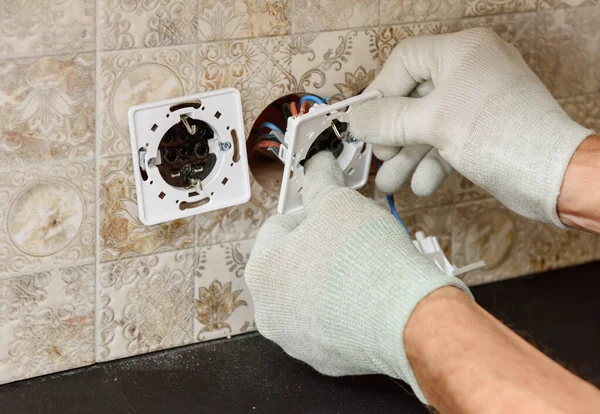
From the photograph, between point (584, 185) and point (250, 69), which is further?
point (250, 69)

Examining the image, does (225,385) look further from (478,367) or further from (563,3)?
(563,3)

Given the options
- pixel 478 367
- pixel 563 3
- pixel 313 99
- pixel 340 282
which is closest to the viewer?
pixel 478 367

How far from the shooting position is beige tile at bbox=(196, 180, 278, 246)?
0.92 meters

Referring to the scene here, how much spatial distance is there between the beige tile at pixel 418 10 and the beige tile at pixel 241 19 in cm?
13

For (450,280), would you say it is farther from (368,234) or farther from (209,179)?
(209,179)

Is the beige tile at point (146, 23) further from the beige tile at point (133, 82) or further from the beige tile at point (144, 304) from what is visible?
the beige tile at point (144, 304)

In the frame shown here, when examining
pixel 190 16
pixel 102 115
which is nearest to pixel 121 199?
pixel 102 115

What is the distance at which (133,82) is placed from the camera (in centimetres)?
82

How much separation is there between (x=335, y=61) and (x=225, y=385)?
39 cm

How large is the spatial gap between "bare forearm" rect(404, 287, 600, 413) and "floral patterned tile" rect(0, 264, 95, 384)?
404mm

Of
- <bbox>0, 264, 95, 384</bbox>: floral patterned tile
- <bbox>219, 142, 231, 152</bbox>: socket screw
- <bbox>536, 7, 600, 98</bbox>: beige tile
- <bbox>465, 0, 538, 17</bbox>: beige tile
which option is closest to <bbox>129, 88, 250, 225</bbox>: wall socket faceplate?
<bbox>219, 142, 231, 152</bbox>: socket screw

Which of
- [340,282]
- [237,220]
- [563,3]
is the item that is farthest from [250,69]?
[563,3]

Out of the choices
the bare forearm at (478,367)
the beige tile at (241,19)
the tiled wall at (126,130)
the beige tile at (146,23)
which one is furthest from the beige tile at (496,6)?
the bare forearm at (478,367)

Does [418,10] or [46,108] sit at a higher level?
[418,10]
